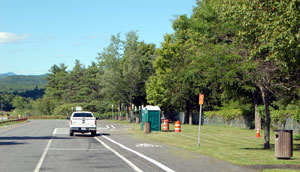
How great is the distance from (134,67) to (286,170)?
6140cm

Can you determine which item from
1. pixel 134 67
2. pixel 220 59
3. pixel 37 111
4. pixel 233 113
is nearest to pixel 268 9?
pixel 220 59

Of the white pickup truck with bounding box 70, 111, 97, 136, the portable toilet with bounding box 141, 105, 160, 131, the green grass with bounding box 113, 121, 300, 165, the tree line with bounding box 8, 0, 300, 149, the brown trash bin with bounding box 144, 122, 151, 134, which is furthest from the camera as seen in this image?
the portable toilet with bounding box 141, 105, 160, 131

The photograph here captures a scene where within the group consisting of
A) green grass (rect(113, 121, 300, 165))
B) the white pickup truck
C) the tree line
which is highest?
the tree line

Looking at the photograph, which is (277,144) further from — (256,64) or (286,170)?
(256,64)

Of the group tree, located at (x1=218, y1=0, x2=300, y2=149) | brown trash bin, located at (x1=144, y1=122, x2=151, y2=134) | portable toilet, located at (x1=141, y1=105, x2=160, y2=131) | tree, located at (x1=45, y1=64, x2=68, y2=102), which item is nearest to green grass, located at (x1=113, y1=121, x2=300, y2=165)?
tree, located at (x1=218, y1=0, x2=300, y2=149)

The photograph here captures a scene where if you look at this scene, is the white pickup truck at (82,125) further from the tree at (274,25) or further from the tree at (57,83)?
the tree at (57,83)

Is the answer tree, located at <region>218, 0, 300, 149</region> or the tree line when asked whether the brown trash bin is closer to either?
the tree line

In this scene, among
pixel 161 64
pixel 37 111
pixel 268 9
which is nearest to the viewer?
pixel 268 9

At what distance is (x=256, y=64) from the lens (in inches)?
800

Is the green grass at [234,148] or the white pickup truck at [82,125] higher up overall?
the white pickup truck at [82,125]

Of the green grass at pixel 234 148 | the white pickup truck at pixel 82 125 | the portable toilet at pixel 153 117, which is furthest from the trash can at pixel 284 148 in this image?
the portable toilet at pixel 153 117

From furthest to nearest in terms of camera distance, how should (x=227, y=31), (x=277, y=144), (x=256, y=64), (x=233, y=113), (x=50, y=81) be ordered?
1. (x=50, y=81)
2. (x=233, y=113)
3. (x=227, y=31)
4. (x=256, y=64)
5. (x=277, y=144)

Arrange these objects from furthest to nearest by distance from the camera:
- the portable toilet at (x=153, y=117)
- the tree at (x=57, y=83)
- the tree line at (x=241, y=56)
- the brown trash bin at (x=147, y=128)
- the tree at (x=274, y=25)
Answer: the tree at (x=57, y=83) → the portable toilet at (x=153, y=117) → the brown trash bin at (x=147, y=128) → the tree line at (x=241, y=56) → the tree at (x=274, y=25)

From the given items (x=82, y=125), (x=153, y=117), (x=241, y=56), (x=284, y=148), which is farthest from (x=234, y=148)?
(x=153, y=117)
